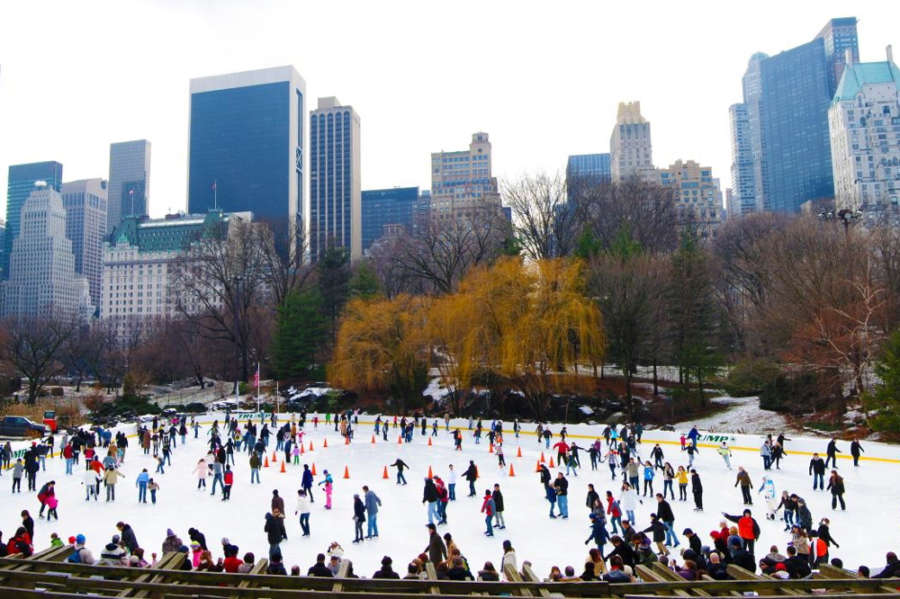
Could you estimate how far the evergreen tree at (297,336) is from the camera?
51.0m

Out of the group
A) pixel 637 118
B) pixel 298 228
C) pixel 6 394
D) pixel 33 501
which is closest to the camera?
pixel 33 501

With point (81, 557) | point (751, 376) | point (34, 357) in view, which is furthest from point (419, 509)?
point (34, 357)

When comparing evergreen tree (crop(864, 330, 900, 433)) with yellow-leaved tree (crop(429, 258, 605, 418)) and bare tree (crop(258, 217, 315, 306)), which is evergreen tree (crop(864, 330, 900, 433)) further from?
bare tree (crop(258, 217, 315, 306))

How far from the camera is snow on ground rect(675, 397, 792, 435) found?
32.5 m

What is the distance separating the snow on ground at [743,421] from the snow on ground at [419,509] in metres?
7.21

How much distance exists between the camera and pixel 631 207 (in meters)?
62.6

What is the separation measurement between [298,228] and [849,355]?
152 feet

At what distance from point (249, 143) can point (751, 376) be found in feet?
595

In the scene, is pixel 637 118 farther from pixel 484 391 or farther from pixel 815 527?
pixel 815 527

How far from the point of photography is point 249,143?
19238 cm

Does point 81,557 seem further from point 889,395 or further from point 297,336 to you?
point 297,336

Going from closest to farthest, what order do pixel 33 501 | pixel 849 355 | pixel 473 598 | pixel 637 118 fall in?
pixel 473 598 → pixel 33 501 → pixel 849 355 → pixel 637 118

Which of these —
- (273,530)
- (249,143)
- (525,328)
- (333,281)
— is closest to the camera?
(273,530)

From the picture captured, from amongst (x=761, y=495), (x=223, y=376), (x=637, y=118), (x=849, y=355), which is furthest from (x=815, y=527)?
(x=637, y=118)
